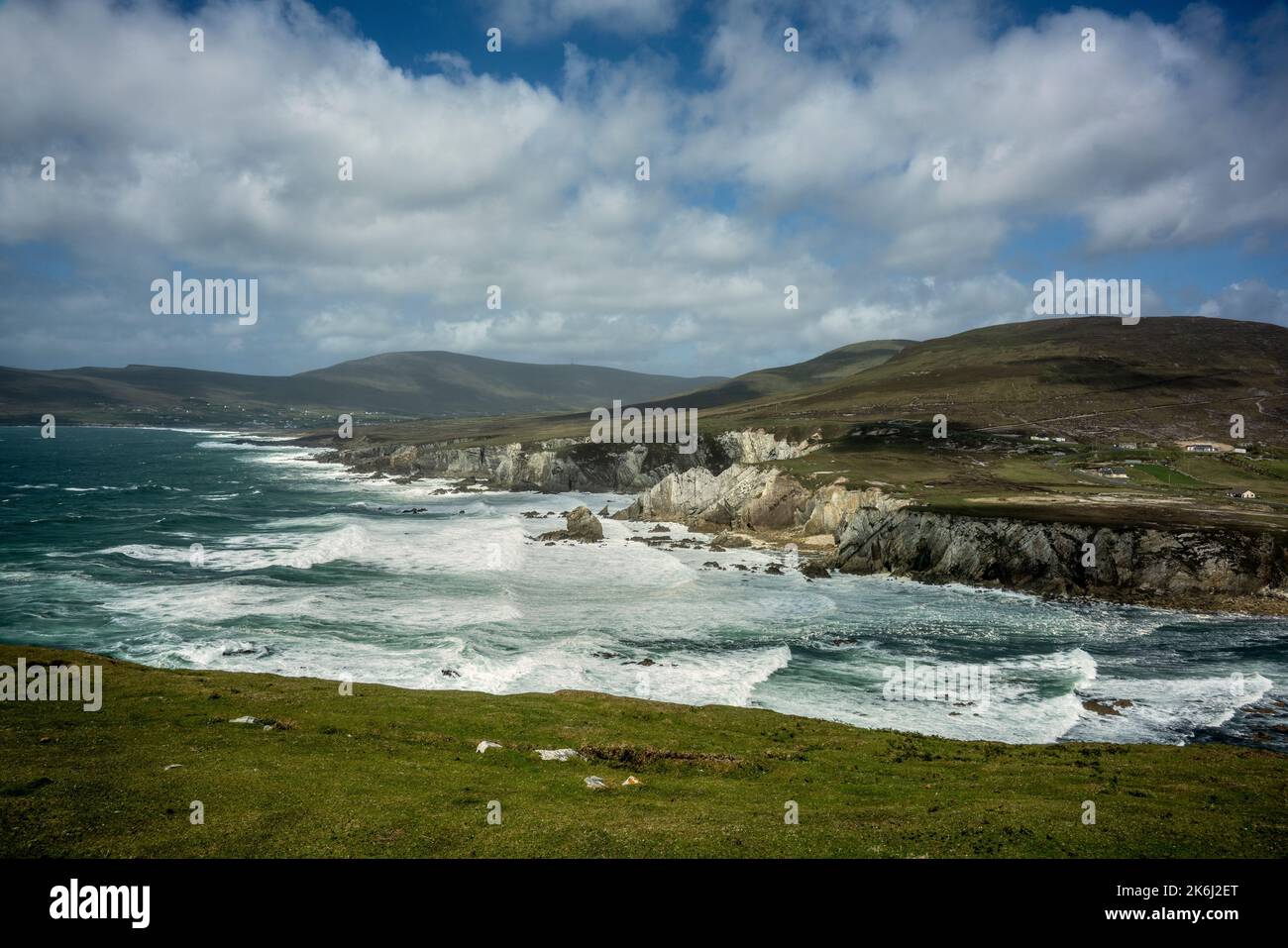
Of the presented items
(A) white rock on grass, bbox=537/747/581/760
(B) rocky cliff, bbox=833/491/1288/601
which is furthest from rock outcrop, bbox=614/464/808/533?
(A) white rock on grass, bbox=537/747/581/760

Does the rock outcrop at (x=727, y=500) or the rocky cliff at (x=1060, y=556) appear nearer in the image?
the rocky cliff at (x=1060, y=556)

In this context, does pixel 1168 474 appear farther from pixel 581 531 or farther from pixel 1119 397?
pixel 581 531

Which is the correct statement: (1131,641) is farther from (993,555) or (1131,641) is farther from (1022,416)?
(1022,416)

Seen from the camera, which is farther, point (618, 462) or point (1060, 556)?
point (618, 462)

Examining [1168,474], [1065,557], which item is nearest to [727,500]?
[1065,557]

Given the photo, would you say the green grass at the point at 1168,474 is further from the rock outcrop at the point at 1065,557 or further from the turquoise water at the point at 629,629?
the turquoise water at the point at 629,629

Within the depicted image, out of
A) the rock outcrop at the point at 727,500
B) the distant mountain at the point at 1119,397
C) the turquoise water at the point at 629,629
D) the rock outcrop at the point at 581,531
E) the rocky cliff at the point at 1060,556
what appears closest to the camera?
the turquoise water at the point at 629,629

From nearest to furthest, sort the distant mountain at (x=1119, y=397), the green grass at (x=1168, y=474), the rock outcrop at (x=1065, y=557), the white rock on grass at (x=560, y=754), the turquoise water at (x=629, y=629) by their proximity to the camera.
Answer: the white rock on grass at (x=560, y=754)
the turquoise water at (x=629, y=629)
the rock outcrop at (x=1065, y=557)
the green grass at (x=1168, y=474)
the distant mountain at (x=1119, y=397)

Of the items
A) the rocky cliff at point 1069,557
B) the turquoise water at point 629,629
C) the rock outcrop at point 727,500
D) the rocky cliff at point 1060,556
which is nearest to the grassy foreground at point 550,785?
the turquoise water at point 629,629
